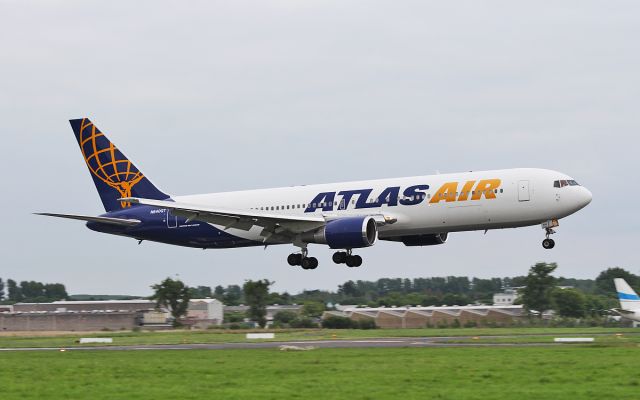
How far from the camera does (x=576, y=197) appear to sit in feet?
163

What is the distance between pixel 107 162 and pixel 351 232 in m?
20.5

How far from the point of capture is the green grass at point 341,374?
25.8 m

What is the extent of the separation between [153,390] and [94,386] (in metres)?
2.31

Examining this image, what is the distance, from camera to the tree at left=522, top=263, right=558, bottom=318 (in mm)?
102588

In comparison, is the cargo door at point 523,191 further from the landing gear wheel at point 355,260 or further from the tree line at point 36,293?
the tree line at point 36,293

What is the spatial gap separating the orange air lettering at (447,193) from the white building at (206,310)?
208ft

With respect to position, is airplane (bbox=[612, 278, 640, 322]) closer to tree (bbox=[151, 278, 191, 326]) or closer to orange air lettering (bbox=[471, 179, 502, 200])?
orange air lettering (bbox=[471, 179, 502, 200])

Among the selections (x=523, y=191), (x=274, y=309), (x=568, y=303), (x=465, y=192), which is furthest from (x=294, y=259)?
(x=274, y=309)

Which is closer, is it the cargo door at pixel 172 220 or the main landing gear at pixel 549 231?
the main landing gear at pixel 549 231

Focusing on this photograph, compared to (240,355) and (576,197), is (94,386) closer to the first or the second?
(240,355)

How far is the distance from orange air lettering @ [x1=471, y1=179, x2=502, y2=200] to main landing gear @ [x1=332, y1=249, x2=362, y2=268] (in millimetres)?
9688

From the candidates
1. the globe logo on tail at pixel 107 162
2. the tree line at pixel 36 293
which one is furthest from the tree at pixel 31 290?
the globe logo on tail at pixel 107 162

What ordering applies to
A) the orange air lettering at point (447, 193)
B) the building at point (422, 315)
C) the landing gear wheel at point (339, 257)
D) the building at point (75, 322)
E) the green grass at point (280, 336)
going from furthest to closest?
the building at point (422, 315), the building at point (75, 322), the landing gear wheel at point (339, 257), the green grass at point (280, 336), the orange air lettering at point (447, 193)

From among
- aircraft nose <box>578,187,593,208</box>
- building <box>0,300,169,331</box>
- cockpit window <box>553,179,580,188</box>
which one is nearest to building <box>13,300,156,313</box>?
building <box>0,300,169,331</box>
